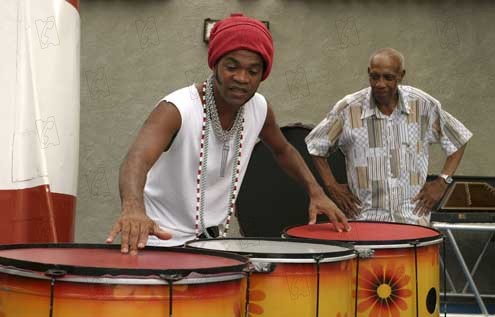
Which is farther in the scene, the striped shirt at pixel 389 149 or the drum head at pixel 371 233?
the striped shirt at pixel 389 149

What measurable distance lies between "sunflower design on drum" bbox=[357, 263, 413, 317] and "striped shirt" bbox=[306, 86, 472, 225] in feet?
4.70

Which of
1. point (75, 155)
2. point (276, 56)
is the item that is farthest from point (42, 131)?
point (276, 56)

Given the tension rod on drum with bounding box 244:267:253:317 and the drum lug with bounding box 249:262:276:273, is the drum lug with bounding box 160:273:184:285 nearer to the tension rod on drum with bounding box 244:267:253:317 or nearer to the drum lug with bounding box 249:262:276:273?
the tension rod on drum with bounding box 244:267:253:317

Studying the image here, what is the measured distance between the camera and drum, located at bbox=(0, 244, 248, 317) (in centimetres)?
224

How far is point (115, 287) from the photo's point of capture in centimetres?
224

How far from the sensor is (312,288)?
2863 millimetres

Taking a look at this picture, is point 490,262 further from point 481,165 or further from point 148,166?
point 148,166

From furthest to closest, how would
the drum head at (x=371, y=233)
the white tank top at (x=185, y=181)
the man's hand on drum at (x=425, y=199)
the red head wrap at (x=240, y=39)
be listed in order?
the man's hand on drum at (x=425, y=199) < the drum head at (x=371, y=233) < the white tank top at (x=185, y=181) < the red head wrap at (x=240, y=39)

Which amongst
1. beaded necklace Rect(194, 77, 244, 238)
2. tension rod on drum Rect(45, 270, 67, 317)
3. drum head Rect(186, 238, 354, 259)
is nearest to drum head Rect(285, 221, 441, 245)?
drum head Rect(186, 238, 354, 259)

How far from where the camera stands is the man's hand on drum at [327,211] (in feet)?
12.3

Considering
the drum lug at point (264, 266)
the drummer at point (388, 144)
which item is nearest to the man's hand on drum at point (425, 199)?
the drummer at point (388, 144)

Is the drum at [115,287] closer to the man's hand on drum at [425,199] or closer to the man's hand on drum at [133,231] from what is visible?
the man's hand on drum at [133,231]

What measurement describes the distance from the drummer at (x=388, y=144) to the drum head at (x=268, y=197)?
861mm

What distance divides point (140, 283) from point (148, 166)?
0.83 metres
